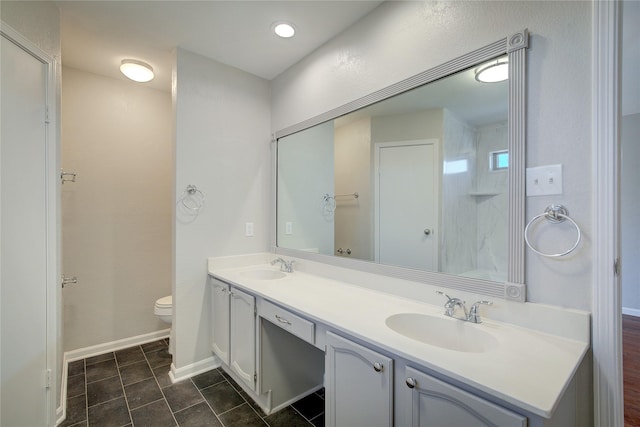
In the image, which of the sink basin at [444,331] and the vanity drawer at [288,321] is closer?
the sink basin at [444,331]

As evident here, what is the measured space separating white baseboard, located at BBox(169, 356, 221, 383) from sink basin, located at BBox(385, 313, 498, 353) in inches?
69.4

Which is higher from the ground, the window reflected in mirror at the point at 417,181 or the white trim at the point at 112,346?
the window reflected in mirror at the point at 417,181

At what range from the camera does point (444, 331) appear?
4.20 ft

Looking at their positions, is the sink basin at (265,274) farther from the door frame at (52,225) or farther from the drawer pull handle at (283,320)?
the door frame at (52,225)

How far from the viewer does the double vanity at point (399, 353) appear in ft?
2.73

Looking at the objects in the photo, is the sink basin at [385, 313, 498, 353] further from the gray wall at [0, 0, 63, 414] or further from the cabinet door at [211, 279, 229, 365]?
the gray wall at [0, 0, 63, 414]

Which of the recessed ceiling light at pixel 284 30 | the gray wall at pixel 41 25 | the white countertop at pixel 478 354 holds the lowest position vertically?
the white countertop at pixel 478 354

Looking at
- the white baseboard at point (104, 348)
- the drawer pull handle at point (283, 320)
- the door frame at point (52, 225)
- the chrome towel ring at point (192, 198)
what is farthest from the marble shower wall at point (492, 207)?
the white baseboard at point (104, 348)

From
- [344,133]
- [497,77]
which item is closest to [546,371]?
[497,77]

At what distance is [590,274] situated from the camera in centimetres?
103

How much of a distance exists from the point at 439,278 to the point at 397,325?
1.09 feet

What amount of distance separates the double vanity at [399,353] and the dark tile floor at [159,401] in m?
0.11

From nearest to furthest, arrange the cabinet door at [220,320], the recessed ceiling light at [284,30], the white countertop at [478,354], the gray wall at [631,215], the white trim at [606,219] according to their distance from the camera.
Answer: the white countertop at [478,354] → the white trim at [606,219] → the recessed ceiling light at [284,30] → the cabinet door at [220,320] → the gray wall at [631,215]

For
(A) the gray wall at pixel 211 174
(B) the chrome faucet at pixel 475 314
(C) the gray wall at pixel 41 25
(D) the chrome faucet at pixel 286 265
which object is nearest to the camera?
(B) the chrome faucet at pixel 475 314
